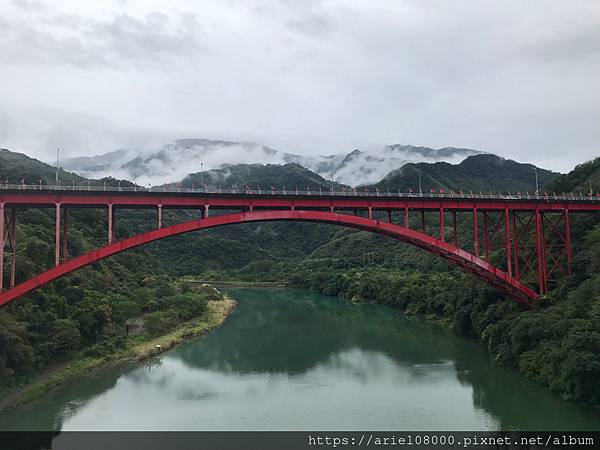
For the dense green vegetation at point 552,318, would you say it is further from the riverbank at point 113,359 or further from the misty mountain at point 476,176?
the misty mountain at point 476,176

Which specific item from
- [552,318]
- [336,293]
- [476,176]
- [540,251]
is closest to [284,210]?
[552,318]

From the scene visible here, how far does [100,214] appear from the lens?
46281mm

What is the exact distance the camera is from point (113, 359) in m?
23.8

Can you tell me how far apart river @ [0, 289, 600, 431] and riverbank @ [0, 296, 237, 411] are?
0.44 m

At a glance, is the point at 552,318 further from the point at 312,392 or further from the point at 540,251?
the point at 312,392

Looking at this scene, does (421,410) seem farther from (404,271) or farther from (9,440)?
(404,271)

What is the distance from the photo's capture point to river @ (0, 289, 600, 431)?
16.3 m

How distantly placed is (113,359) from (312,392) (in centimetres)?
985

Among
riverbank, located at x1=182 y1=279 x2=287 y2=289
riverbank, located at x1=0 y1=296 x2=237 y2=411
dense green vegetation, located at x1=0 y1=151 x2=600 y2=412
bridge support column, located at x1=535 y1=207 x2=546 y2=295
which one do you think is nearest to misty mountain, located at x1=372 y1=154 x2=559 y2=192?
dense green vegetation, located at x1=0 y1=151 x2=600 y2=412

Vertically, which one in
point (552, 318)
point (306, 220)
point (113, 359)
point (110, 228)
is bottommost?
point (113, 359)

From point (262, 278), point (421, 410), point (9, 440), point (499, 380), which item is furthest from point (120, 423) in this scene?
point (262, 278)

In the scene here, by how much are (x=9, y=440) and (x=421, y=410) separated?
41.3ft

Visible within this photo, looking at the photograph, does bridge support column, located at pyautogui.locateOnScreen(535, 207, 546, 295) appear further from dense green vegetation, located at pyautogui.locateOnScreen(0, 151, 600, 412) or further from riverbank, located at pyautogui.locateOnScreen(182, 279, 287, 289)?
riverbank, located at pyautogui.locateOnScreen(182, 279, 287, 289)

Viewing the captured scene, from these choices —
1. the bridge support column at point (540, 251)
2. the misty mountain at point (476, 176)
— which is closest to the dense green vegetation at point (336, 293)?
the bridge support column at point (540, 251)
